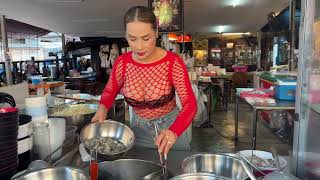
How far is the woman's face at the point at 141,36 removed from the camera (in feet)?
4.56

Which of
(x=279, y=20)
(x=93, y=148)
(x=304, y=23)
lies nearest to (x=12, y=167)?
(x=93, y=148)

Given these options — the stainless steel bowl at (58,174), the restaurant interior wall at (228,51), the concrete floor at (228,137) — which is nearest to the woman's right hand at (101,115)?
the stainless steel bowl at (58,174)

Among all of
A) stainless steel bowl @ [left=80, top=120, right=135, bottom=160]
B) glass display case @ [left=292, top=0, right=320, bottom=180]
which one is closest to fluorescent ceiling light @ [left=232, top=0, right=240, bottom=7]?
glass display case @ [left=292, top=0, right=320, bottom=180]

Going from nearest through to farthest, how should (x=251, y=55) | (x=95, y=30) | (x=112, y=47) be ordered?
(x=95, y=30)
(x=112, y=47)
(x=251, y=55)

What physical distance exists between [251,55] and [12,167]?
50.7 ft

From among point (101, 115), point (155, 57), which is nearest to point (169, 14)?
point (155, 57)

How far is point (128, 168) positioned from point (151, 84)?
0.48 m

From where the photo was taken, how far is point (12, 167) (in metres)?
1.14

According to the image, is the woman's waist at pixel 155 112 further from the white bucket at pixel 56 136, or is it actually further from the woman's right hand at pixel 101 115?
the white bucket at pixel 56 136

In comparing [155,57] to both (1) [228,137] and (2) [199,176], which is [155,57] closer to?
(2) [199,176]

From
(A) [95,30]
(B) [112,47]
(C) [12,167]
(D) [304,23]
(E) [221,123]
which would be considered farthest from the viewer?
(B) [112,47]

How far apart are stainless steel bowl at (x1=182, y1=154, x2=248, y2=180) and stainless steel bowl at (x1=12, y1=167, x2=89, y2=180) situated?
16.1 inches

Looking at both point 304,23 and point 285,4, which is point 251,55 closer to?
point 285,4

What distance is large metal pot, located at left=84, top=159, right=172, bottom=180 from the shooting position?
4.25ft
